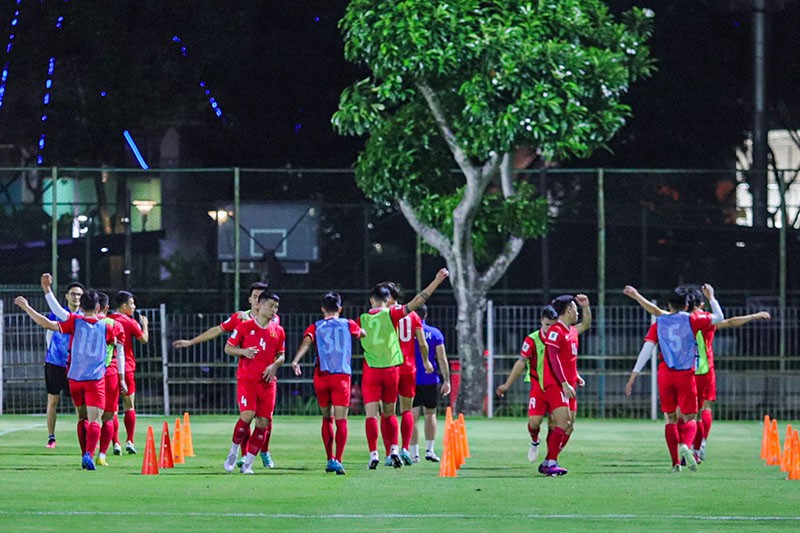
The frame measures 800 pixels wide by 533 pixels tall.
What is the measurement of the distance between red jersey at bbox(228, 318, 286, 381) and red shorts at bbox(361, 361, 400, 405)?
4.24 feet

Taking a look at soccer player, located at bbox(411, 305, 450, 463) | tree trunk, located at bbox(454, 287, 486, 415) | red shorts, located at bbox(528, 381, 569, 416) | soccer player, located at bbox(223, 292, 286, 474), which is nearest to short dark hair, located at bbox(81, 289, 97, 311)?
soccer player, located at bbox(223, 292, 286, 474)

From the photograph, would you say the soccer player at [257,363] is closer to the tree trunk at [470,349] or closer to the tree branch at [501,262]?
the tree trunk at [470,349]

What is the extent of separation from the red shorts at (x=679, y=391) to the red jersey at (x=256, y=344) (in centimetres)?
392

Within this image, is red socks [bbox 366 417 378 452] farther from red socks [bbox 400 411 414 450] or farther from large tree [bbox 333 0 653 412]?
large tree [bbox 333 0 653 412]

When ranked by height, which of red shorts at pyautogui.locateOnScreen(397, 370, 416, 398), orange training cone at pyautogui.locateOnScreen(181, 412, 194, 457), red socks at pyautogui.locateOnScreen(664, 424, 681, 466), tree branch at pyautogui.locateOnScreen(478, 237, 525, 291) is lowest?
orange training cone at pyautogui.locateOnScreen(181, 412, 194, 457)

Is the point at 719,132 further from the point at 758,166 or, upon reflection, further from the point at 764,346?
the point at 764,346

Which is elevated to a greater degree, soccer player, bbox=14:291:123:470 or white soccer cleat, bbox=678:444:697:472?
soccer player, bbox=14:291:123:470

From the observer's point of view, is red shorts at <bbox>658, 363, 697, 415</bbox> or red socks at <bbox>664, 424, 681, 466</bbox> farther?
red socks at <bbox>664, 424, 681, 466</bbox>

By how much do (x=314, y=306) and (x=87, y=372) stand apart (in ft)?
47.6

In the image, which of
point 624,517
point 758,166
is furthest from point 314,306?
point 624,517

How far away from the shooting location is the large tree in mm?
27766

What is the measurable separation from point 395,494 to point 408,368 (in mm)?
3817

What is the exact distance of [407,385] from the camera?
19.0 m

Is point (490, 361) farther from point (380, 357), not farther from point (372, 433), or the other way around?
point (372, 433)
